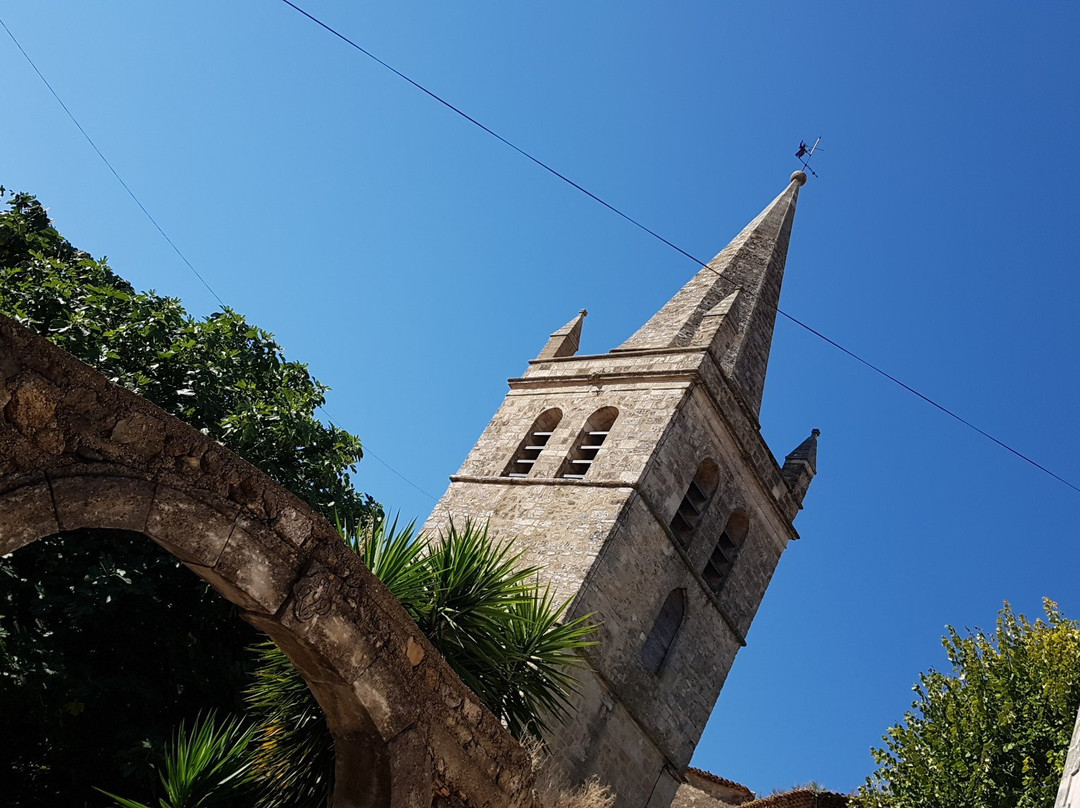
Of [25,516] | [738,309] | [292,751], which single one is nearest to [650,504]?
[738,309]

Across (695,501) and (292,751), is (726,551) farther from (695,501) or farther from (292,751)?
(292,751)

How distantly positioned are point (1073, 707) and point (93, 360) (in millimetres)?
14766

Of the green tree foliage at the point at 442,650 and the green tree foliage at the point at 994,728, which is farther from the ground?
the green tree foliage at the point at 994,728

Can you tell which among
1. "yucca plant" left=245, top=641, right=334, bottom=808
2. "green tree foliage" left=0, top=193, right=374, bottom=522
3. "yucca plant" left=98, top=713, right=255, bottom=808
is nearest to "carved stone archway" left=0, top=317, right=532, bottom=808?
"yucca plant" left=245, top=641, right=334, bottom=808

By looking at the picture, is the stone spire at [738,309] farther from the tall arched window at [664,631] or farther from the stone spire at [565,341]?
the tall arched window at [664,631]

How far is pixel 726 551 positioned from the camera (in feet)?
65.3

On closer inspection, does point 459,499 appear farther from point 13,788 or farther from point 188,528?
point 188,528

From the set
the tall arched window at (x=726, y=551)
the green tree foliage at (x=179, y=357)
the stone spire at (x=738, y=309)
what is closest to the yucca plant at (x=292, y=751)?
the green tree foliage at (x=179, y=357)

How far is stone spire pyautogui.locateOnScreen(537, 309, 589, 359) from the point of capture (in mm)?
22266

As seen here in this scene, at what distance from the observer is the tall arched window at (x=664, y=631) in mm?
17516

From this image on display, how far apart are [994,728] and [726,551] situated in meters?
6.03

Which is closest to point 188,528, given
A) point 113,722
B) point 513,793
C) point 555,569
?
point 513,793

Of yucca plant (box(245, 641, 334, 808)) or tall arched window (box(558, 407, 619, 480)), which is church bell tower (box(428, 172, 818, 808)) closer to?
tall arched window (box(558, 407, 619, 480))

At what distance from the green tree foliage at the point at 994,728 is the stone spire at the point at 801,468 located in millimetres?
5447
